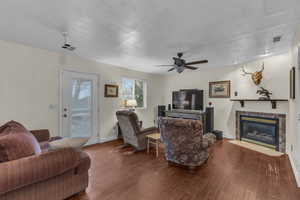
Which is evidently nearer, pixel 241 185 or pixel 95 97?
pixel 241 185

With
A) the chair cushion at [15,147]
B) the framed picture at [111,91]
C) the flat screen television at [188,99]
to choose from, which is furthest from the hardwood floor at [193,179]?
the flat screen television at [188,99]

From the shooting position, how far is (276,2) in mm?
1710

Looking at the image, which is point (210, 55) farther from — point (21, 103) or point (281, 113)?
point (21, 103)

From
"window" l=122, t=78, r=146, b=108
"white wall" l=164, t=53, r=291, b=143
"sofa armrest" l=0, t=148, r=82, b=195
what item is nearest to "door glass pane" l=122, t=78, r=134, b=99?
"window" l=122, t=78, r=146, b=108

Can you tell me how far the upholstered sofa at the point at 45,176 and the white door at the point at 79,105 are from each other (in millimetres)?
2104

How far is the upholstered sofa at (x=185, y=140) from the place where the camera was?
8.11 feet

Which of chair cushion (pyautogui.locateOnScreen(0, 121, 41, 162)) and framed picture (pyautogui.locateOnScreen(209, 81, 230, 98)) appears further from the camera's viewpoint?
framed picture (pyautogui.locateOnScreen(209, 81, 230, 98))

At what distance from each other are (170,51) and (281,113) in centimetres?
325

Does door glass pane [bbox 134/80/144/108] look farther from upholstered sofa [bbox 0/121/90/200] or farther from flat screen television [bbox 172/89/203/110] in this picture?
upholstered sofa [bbox 0/121/90/200]

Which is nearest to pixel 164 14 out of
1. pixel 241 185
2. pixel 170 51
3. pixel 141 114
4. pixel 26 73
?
pixel 170 51

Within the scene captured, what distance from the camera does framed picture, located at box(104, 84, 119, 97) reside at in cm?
452

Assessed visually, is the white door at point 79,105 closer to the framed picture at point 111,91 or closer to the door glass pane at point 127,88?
the framed picture at point 111,91

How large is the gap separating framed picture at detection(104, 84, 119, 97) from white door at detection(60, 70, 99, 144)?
0.32 m

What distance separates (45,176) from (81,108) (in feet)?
8.70
